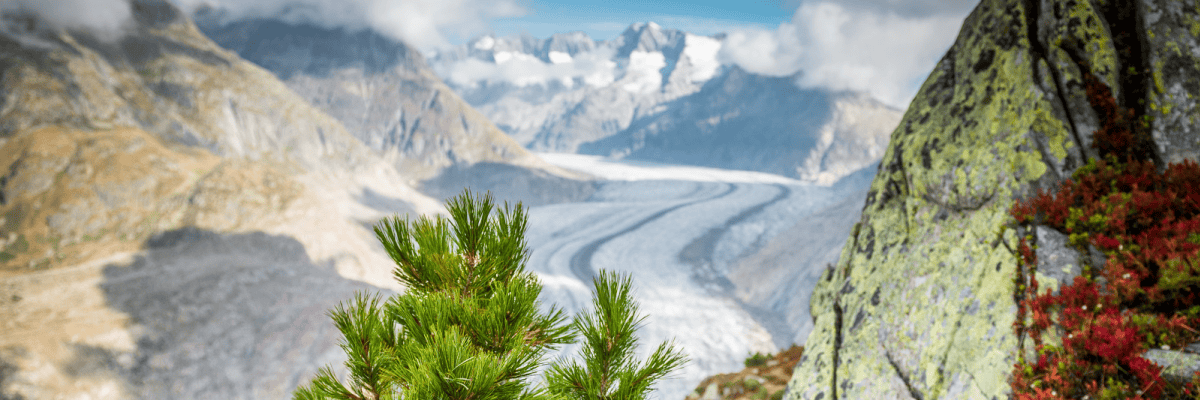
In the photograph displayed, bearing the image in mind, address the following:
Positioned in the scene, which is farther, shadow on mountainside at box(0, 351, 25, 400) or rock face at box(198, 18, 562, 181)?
rock face at box(198, 18, 562, 181)

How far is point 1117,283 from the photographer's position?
3.38 metres

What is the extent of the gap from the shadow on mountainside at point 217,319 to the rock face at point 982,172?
2112 centimetres

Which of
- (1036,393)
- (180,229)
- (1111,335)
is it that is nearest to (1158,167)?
(1111,335)

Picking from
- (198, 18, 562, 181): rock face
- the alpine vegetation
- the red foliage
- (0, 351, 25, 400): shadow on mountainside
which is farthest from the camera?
(198, 18, 562, 181): rock face

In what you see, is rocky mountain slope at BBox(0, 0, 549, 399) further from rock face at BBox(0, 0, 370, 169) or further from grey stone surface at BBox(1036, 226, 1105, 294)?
grey stone surface at BBox(1036, 226, 1105, 294)

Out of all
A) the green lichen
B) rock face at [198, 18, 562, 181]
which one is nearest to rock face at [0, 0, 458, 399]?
the green lichen

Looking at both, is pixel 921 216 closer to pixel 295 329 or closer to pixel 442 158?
pixel 295 329

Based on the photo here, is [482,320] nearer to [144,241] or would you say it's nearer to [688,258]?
[144,241]

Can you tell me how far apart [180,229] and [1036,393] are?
4393 cm

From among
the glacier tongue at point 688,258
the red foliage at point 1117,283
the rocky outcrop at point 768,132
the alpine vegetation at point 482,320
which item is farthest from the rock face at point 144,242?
the rocky outcrop at point 768,132

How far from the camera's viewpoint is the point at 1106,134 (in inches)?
177

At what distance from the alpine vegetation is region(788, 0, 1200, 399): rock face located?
11.0 feet

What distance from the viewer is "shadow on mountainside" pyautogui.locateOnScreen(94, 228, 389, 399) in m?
22.7

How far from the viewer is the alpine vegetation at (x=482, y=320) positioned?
229cm
